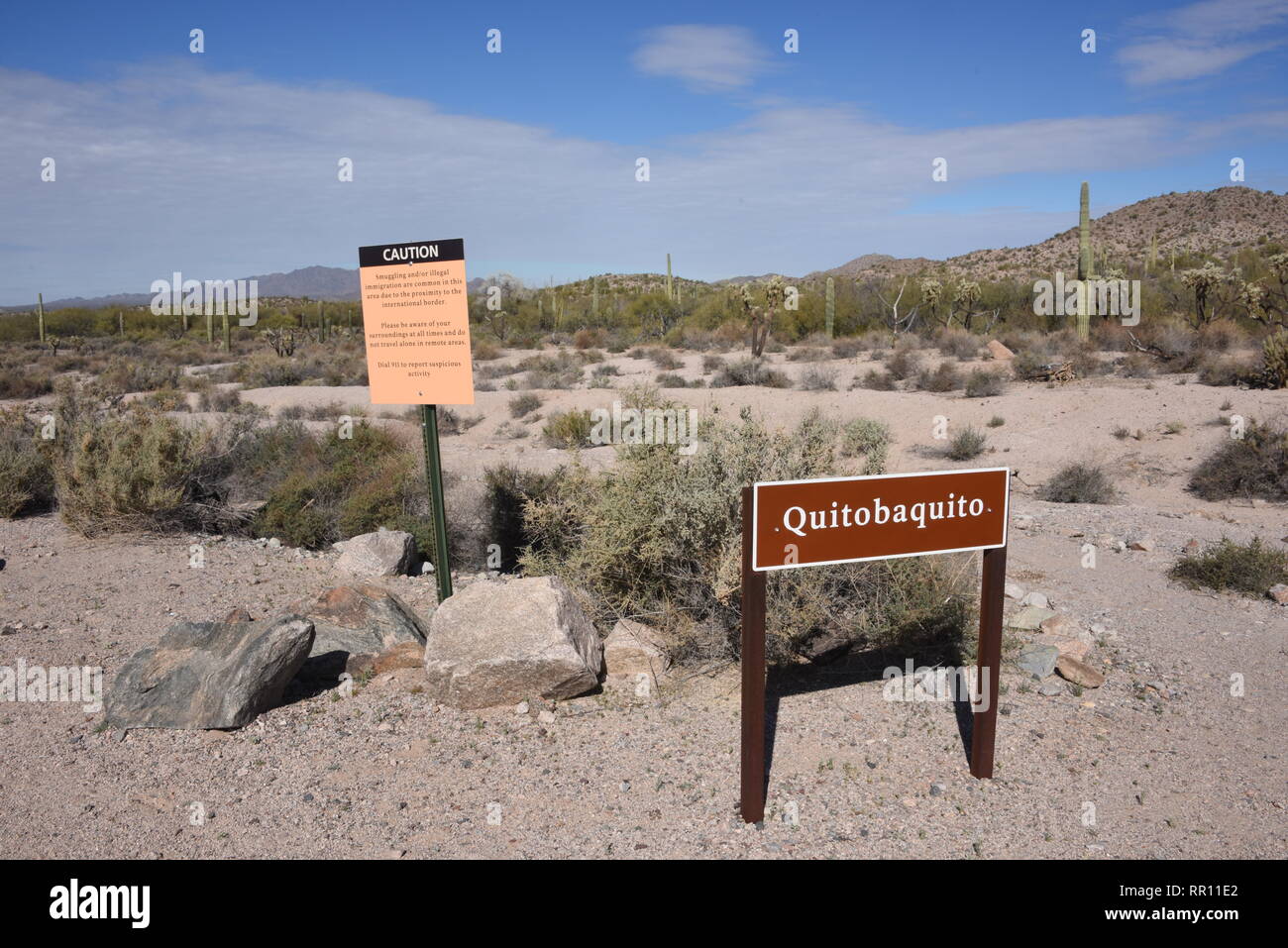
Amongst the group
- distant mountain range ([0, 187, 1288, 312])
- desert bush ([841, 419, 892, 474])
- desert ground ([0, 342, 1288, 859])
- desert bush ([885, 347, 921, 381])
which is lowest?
desert ground ([0, 342, 1288, 859])

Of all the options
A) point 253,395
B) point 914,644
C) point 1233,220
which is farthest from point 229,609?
point 1233,220

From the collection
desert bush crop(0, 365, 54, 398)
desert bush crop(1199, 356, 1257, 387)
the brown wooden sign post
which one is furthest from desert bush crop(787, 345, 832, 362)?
the brown wooden sign post

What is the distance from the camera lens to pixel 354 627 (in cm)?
621

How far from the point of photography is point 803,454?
6.41 meters

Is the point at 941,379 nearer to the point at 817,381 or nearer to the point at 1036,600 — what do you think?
the point at 817,381

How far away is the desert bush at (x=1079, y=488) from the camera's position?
37.9ft

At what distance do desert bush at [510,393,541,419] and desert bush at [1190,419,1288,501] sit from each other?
11.9 metres


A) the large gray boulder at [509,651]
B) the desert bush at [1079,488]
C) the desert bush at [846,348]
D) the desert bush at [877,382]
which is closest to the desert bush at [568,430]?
the desert bush at [1079,488]

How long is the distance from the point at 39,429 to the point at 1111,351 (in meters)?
22.9

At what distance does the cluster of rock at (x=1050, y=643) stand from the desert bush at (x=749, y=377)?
1508 cm

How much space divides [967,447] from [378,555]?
33.6 ft

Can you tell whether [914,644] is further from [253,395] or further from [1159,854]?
[253,395]

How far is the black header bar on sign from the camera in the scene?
242 inches

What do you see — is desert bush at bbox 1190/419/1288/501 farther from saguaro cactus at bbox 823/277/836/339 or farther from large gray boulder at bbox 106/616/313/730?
saguaro cactus at bbox 823/277/836/339
